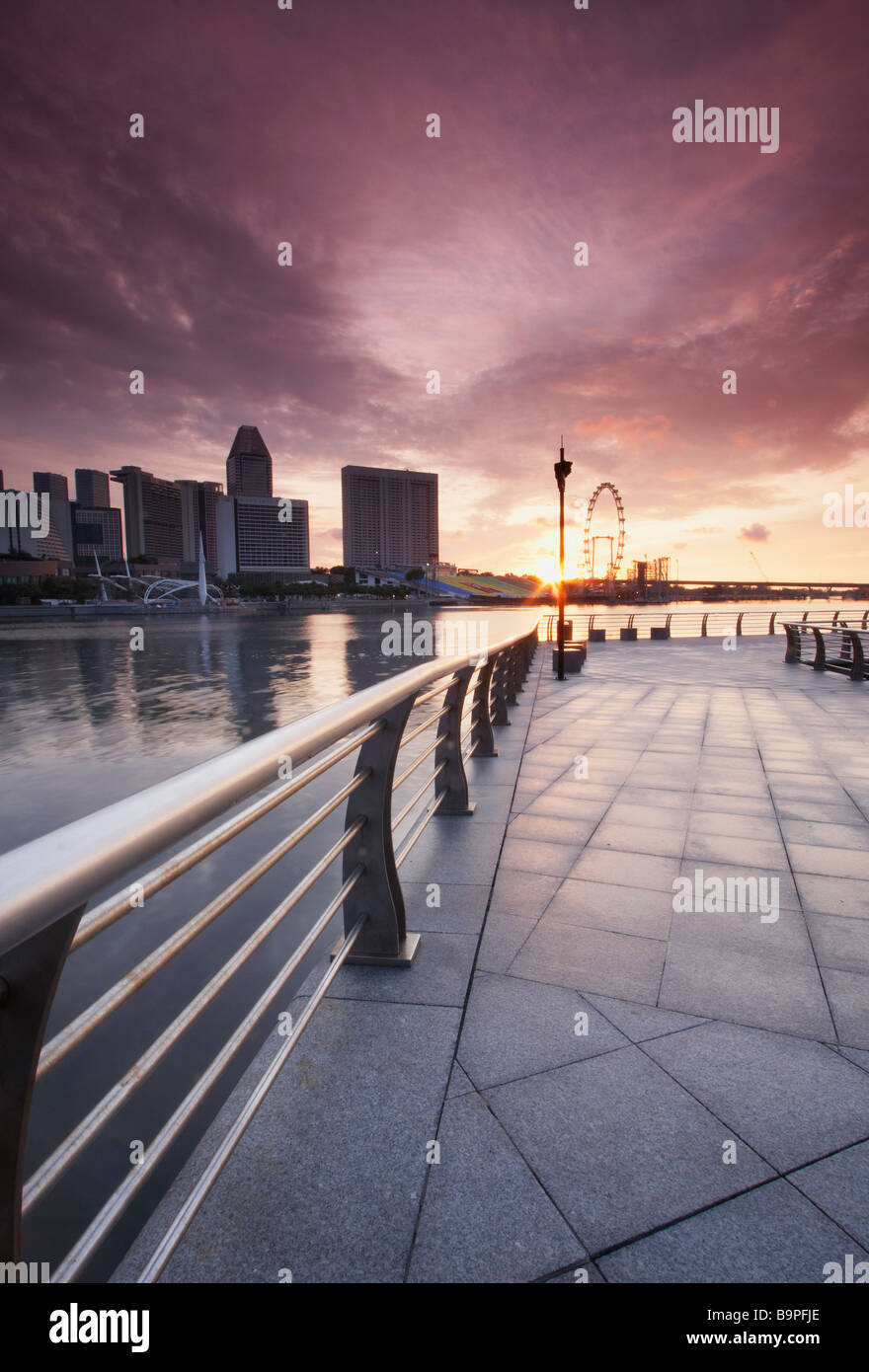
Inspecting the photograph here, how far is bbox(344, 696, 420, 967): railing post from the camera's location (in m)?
2.88

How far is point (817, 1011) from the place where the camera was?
2.79 m

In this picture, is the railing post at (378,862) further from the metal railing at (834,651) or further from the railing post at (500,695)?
the metal railing at (834,651)

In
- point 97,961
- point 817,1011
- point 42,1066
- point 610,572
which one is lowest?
point 97,961

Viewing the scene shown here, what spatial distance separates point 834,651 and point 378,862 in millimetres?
18586

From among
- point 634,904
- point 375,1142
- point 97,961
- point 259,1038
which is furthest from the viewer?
point 97,961

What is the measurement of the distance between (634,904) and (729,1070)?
1.41 m

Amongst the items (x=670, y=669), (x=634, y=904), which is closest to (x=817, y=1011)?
(x=634, y=904)

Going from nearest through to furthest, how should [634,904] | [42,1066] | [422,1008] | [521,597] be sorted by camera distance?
[42,1066]
[422,1008]
[634,904]
[521,597]

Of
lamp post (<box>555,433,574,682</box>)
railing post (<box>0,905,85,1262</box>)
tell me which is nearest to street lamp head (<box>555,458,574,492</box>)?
lamp post (<box>555,433,574,682</box>)

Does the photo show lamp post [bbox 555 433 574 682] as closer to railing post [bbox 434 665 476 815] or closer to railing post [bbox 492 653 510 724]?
railing post [bbox 492 653 510 724]

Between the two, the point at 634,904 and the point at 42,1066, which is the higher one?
the point at 42,1066

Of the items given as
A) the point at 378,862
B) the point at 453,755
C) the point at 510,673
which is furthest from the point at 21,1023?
the point at 510,673
